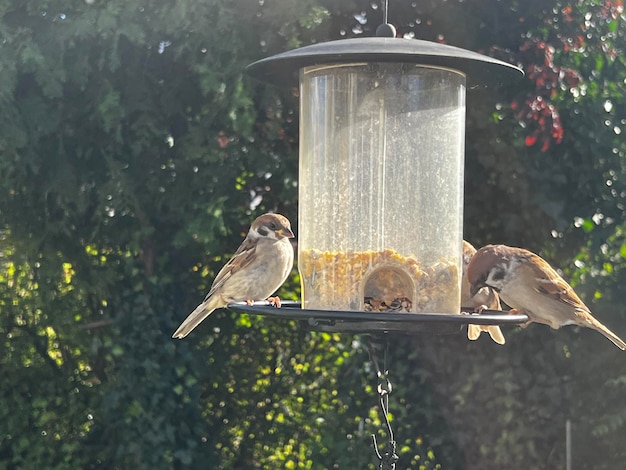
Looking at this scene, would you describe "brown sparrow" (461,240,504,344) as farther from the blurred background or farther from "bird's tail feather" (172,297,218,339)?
"bird's tail feather" (172,297,218,339)

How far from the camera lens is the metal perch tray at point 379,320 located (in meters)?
2.37

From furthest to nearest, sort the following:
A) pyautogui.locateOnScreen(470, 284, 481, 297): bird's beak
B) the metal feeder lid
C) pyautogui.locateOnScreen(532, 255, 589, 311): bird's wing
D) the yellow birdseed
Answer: pyautogui.locateOnScreen(532, 255, 589, 311): bird's wing
pyautogui.locateOnScreen(470, 284, 481, 297): bird's beak
the yellow birdseed
the metal feeder lid

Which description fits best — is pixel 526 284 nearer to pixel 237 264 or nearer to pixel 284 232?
pixel 284 232

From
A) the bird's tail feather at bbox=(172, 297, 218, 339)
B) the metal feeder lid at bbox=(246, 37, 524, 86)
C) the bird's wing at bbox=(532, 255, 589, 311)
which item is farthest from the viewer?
the bird's tail feather at bbox=(172, 297, 218, 339)

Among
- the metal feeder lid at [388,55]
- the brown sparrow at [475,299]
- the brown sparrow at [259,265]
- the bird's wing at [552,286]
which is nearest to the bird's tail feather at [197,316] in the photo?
the brown sparrow at [259,265]

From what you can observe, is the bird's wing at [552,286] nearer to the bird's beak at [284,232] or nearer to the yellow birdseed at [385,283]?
the yellow birdseed at [385,283]

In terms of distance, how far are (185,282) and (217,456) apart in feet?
2.79

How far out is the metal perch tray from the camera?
237 cm

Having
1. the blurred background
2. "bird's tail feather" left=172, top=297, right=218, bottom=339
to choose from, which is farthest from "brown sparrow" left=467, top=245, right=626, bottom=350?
"bird's tail feather" left=172, top=297, right=218, bottom=339

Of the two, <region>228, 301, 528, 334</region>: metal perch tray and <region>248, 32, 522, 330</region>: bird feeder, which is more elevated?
<region>248, 32, 522, 330</region>: bird feeder

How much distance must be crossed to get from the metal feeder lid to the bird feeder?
0.7 inches

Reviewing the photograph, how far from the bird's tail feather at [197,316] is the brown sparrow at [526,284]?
1.15 metres

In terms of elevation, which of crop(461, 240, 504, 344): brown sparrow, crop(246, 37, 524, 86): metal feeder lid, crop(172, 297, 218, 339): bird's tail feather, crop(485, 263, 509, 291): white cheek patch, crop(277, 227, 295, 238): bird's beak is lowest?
crop(172, 297, 218, 339): bird's tail feather

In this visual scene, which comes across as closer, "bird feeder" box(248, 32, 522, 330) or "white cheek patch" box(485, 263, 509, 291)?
"bird feeder" box(248, 32, 522, 330)
